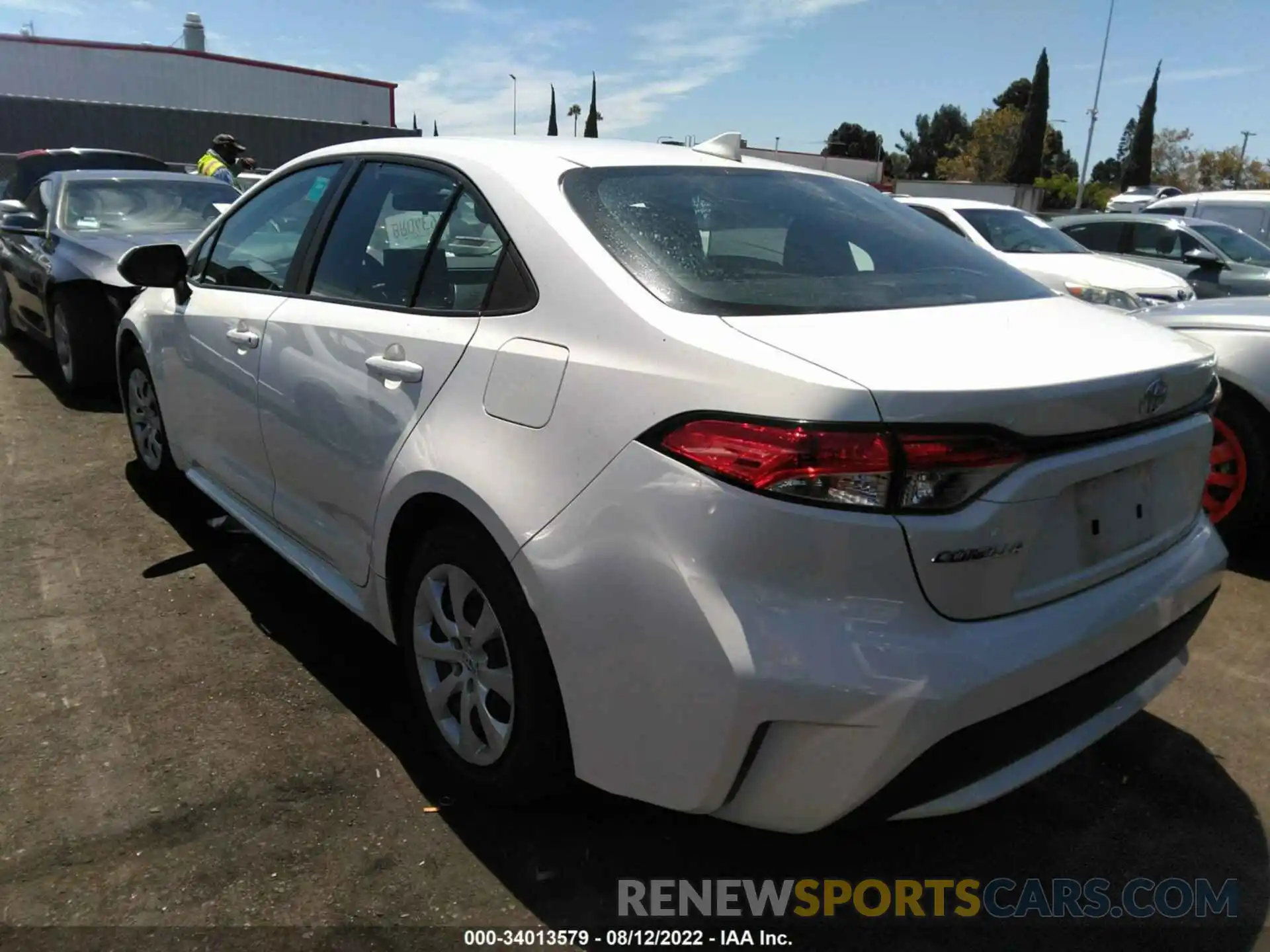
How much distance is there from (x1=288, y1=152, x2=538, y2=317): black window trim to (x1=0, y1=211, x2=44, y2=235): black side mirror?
16.3ft

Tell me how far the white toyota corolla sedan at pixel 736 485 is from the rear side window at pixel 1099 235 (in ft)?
29.2

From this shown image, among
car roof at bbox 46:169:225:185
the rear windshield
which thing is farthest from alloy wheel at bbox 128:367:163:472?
car roof at bbox 46:169:225:185

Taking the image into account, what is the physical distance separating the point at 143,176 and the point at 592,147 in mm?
6174

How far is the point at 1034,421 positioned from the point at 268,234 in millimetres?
2778

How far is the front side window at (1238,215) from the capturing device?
41.7 ft

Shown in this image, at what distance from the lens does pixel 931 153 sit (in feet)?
281

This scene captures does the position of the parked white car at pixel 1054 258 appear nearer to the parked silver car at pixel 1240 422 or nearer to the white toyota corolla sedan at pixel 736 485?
the parked silver car at pixel 1240 422

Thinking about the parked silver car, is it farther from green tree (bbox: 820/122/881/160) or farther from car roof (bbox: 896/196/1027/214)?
green tree (bbox: 820/122/881/160)

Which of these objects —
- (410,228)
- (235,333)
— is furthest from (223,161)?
(410,228)

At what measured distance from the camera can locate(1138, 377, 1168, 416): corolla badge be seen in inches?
78.4

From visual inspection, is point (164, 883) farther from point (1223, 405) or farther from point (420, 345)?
point (1223, 405)

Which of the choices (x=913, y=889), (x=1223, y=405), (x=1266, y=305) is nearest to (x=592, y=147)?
(x=913, y=889)

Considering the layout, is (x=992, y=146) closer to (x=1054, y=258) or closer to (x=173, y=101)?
(x=173, y=101)

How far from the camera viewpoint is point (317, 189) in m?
3.26
